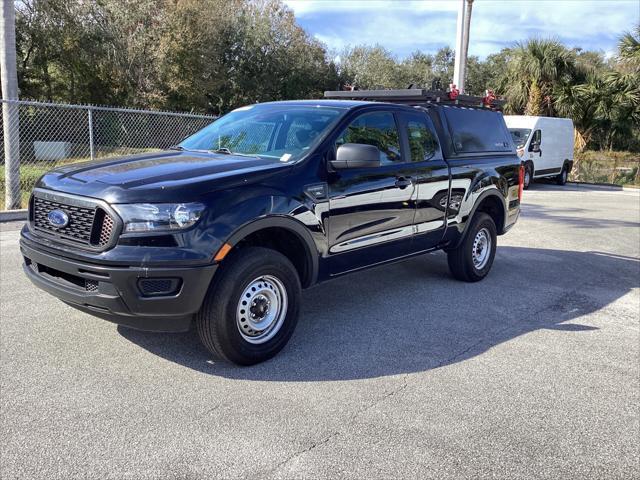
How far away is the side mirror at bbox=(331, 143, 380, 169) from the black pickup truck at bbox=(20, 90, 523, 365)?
11 millimetres

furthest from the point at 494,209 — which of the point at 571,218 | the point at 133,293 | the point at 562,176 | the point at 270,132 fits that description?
the point at 562,176

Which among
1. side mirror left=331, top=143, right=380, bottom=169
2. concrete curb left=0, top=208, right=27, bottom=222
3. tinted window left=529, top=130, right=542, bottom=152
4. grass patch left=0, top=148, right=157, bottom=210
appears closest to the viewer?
side mirror left=331, top=143, right=380, bottom=169

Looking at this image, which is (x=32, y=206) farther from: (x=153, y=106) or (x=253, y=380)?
(x=153, y=106)

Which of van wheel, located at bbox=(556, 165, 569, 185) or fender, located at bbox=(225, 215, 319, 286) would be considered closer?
fender, located at bbox=(225, 215, 319, 286)

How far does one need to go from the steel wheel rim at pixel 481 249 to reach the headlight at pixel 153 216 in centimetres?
398

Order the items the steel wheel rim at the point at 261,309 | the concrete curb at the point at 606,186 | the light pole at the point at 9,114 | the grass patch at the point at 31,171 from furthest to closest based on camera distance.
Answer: the concrete curb at the point at 606,186 → the grass patch at the point at 31,171 → the light pole at the point at 9,114 → the steel wheel rim at the point at 261,309

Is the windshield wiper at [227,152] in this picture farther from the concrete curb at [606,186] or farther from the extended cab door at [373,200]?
the concrete curb at [606,186]

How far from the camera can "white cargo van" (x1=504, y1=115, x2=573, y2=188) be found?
18578mm

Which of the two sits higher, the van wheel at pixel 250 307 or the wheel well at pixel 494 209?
the wheel well at pixel 494 209

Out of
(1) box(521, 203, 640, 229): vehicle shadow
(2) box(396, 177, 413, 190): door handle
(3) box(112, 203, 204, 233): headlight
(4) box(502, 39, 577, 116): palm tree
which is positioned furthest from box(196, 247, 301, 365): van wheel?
(4) box(502, 39, 577, 116): palm tree

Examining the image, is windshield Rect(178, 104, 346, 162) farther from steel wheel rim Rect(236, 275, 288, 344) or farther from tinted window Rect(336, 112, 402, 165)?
steel wheel rim Rect(236, 275, 288, 344)

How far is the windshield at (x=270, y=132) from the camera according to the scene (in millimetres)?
4625

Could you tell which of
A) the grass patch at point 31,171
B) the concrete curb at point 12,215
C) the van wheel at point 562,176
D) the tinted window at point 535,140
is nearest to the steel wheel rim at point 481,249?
the grass patch at point 31,171

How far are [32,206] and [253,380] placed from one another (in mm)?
2038
